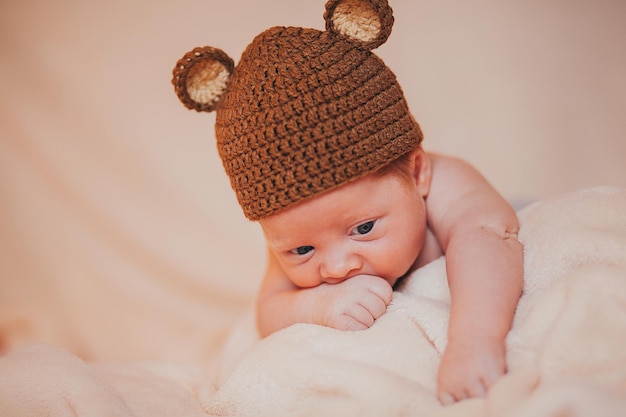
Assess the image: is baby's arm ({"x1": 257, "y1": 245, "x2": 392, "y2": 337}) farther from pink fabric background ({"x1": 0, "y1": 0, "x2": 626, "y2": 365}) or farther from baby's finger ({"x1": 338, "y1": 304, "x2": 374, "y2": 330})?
pink fabric background ({"x1": 0, "y1": 0, "x2": 626, "y2": 365})

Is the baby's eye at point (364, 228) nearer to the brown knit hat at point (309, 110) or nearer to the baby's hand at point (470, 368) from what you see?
the brown knit hat at point (309, 110)

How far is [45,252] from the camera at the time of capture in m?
1.79

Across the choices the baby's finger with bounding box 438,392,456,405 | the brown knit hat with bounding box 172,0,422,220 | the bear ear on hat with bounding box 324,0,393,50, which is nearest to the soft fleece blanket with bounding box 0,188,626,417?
the baby's finger with bounding box 438,392,456,405

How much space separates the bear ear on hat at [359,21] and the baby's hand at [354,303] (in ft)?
1.34

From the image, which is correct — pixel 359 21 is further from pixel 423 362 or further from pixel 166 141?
pixel 166 141

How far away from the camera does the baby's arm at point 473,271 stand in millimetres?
801

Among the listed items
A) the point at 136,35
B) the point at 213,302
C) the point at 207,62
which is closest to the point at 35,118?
the point at 136,35

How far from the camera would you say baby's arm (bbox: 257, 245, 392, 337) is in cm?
99

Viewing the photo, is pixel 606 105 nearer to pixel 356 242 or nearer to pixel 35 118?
pixel 356 242

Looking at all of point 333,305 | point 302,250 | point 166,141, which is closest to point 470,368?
point 333,305

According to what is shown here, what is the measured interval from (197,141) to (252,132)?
84 centimetres

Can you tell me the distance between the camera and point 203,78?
1.10 metres

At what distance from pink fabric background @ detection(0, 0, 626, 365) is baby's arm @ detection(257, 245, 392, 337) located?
46 centimetres

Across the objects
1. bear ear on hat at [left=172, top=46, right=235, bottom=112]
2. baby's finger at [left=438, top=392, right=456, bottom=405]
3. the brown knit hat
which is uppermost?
bear ear on hat at [left=172, top=46, right=235, bottom=112]
